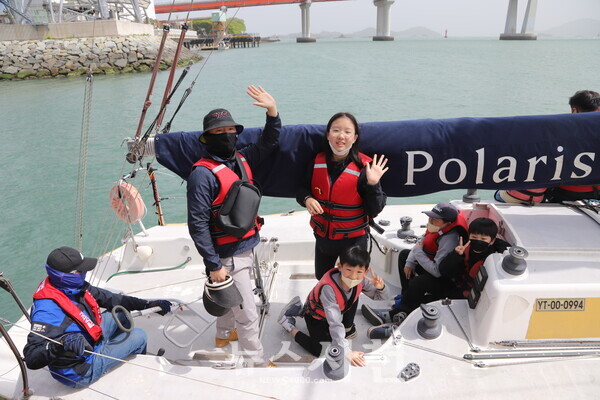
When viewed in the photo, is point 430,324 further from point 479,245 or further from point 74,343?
point 74,343

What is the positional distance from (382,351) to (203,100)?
17.7 m

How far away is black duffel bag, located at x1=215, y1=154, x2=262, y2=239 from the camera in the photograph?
2.09m

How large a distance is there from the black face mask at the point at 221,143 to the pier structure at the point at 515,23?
3009 inches

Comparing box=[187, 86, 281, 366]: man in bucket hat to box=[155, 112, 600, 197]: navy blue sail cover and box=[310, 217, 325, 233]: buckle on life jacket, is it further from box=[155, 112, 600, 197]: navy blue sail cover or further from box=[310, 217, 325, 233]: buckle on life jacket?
box=[310, 217, 325, 233]: buckle on life jacket

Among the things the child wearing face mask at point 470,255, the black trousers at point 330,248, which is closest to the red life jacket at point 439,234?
the child wearing face mask at point 470,255

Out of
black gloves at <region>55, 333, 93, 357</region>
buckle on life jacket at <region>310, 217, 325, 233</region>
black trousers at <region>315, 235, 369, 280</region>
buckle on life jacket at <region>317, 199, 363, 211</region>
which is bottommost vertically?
black gloves at <region>55, 333, 93, 357</region>

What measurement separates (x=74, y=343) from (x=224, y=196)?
940 mm

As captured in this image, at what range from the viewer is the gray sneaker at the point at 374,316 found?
2777mm

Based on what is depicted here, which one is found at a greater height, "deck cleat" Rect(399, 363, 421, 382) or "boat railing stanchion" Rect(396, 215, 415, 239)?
"boat railing stanchion" Rect(396, 215, 415, 239)

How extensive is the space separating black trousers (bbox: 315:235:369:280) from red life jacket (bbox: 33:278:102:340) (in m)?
1.26

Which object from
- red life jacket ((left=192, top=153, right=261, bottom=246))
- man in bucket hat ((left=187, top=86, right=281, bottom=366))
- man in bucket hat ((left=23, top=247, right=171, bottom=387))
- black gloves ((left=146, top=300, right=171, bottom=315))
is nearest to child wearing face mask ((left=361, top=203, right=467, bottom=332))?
man in bucket hat ((left=187, top=86, right=281, bottom=366))

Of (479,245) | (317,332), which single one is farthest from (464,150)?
(317,332)

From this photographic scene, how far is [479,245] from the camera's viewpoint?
2471mm

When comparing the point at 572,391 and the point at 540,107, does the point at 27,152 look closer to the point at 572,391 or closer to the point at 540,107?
the point at 572,391
